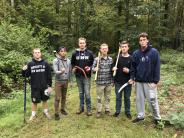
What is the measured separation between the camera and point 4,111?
10.2 metres

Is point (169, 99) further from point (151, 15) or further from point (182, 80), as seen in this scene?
point (151, 15)

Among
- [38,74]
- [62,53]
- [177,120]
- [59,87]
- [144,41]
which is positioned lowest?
[177,120]

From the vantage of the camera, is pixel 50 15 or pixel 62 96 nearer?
pixel 62 96

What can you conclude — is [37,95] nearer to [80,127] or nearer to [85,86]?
[85,86]

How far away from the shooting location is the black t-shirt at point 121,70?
8.27m

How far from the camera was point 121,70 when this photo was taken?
27.3 feet

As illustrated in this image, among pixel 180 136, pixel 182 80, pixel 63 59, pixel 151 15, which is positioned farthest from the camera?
pixel 151 15

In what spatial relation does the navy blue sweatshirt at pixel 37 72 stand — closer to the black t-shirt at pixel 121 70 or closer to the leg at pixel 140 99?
the black t-shirt at pixel 121 70

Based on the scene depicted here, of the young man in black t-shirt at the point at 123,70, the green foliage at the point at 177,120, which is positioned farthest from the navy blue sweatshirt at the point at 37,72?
the green foliage at the point at 177,120

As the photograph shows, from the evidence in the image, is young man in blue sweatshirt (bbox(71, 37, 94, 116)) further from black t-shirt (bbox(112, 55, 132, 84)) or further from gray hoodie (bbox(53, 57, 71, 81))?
black t-shirt (bbox(112, 55, 132, 84))

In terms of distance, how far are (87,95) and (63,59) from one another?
1.13 metres

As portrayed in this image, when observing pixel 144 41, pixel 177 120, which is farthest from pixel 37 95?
pixel 177 120

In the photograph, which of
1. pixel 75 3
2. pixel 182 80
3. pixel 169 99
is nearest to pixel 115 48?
pixel 75 3

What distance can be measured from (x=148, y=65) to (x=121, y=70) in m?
0.78
